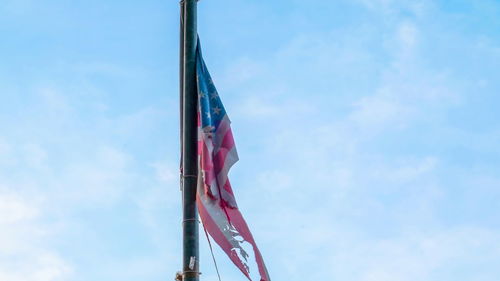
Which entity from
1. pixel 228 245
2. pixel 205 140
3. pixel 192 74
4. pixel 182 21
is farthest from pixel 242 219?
pixel 182 21

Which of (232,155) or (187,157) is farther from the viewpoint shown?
(232,155)

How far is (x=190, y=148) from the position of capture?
965 cm

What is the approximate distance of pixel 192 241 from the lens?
8984 mm

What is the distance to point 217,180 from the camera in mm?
9992

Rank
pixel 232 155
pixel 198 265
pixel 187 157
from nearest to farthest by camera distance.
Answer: pixel 198 265
pixel 187 157
pixel 232 155

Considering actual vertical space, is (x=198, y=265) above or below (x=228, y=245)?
below

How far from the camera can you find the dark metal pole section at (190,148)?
352 inches

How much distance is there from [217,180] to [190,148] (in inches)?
23.2

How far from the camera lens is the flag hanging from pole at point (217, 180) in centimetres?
970

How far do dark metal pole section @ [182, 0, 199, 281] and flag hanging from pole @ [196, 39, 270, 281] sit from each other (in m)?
0.09

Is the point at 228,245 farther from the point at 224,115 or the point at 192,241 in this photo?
the point at 224,115

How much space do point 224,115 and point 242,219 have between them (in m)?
1.30

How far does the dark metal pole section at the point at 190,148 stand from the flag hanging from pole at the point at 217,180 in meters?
0.09

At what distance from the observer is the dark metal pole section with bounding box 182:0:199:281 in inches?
352
